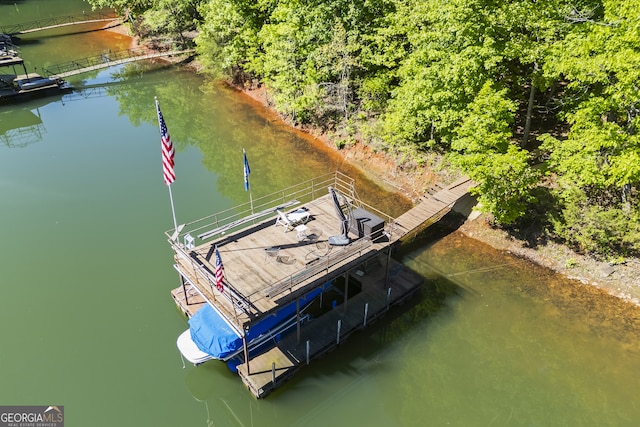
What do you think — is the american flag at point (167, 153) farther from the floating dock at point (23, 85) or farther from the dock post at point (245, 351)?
the floating dock at point (23, 85)

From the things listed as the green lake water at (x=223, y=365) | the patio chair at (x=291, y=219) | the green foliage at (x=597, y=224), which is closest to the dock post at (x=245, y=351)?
the green lake water at (x=223, y=365)

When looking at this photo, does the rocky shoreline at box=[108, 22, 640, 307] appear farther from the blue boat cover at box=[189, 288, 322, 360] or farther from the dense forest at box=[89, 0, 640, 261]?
the blue boat cover at box=[189, 288, 322, 360]

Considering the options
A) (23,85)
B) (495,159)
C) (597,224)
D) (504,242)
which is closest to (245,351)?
(495,159)

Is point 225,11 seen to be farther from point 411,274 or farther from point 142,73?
point 411,274

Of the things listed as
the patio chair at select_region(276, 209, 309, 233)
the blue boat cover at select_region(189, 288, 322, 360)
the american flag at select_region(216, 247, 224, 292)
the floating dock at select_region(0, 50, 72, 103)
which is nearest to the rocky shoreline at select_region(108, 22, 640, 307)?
the patio chair at select_region(276, 209, 309, 233)

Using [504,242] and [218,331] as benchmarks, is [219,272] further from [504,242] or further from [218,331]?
[504,242]

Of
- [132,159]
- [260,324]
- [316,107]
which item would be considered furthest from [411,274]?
[132,159]

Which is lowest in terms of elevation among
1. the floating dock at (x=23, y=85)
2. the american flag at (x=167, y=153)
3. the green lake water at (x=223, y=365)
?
the green lake water at (x=223, y=365)
